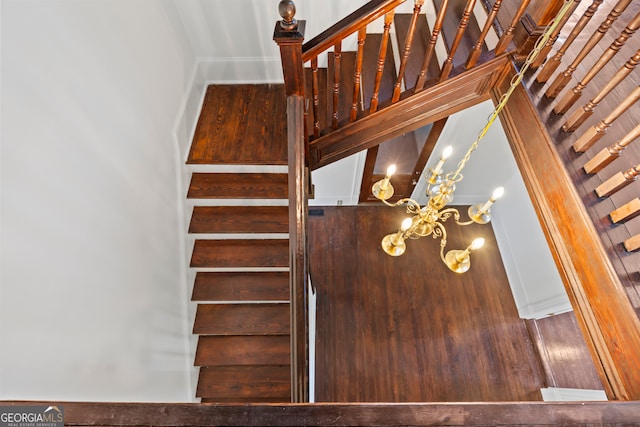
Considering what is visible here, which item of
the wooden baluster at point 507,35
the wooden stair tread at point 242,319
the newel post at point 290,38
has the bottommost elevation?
the wooden stair tread at point 242,319

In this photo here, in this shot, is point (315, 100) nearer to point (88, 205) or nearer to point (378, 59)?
point (378, 59)

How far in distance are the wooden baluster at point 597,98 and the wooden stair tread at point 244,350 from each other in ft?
7.35

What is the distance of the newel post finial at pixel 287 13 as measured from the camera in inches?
46.3

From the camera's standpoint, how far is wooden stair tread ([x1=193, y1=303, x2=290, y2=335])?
2.31 m

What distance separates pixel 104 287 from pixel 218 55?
246cm

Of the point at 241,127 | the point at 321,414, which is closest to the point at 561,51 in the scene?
the point at 321,414

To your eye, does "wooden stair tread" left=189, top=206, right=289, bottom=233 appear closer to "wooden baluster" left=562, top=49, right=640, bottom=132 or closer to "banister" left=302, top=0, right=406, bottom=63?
"banister" left=302, top=0, right=406, bottom=63

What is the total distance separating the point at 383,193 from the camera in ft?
5.30

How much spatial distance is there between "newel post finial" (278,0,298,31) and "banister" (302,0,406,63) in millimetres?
127

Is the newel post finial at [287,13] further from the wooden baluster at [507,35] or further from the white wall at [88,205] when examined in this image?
the wooden baluster at [507,35]

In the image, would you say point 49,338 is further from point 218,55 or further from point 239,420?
point 218,55

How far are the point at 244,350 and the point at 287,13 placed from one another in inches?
90.6

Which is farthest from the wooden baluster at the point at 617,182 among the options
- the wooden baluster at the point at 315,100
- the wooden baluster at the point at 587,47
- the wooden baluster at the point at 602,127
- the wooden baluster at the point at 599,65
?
the wooden baluster at the point at 315,100

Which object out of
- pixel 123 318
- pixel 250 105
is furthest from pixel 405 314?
pixel 250 105
